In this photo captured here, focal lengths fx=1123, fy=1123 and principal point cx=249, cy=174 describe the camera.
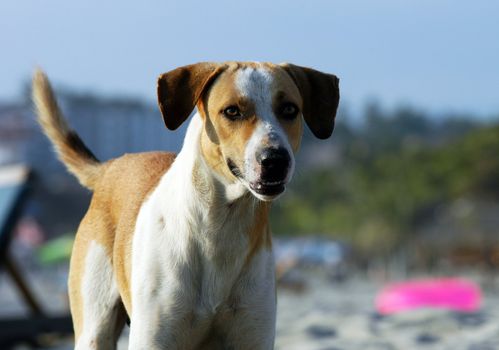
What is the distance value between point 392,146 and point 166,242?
153m

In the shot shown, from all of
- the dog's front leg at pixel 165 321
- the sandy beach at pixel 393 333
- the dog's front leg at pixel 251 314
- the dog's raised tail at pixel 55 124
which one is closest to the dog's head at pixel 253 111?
the dog's front leg at pixel 251 314

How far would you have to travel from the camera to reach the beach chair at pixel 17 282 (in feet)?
34.3

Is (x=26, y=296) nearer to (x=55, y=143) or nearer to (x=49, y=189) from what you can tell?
(x=55, y=143)

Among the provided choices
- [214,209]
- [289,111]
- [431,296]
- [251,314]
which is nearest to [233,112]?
[289,111]

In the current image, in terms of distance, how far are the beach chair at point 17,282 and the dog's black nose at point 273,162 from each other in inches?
248

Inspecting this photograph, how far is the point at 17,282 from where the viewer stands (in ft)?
37.0

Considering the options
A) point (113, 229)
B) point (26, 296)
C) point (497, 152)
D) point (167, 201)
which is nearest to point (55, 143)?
point (113, 229)

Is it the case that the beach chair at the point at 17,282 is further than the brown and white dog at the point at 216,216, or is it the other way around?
the beach chair at the point at 17,282

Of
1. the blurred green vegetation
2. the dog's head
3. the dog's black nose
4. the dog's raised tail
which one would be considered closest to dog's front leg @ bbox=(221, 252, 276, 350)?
the dog's head

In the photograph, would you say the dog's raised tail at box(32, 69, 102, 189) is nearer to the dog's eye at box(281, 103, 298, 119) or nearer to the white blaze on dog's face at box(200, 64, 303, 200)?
the white blaze on dog's face at box(200, 64, 303, 200)

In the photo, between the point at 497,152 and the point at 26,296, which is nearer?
the point at 26,296

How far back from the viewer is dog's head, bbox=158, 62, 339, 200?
452 centimetres

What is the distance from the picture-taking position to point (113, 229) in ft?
18.1

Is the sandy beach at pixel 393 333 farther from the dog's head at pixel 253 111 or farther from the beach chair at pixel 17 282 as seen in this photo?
the dog's head at pixel 253 111
